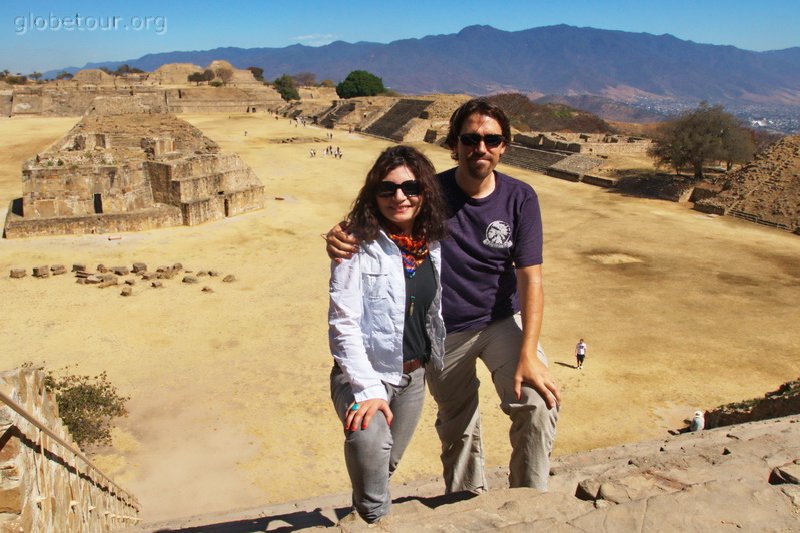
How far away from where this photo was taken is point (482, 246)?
3109 millimetres

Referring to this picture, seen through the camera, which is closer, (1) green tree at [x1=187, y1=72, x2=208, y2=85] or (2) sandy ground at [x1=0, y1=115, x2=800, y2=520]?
(2) sandy ground at [x1=0, y1=115, x2=800, y2=520]

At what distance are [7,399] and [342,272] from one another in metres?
1.63

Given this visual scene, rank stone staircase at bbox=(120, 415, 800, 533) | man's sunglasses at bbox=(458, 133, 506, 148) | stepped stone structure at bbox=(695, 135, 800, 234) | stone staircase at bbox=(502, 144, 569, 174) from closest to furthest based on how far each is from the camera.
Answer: stone staircase at bbox=(120, 415, 800, 533) → man's sunglasses at bbox=(458, 133, 506, 148) → stepped stone structure at bbox=(695, 135, 800, 234) → stone staircase at bbox=(502, 144, 569, 174)

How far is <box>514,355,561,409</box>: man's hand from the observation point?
9.25 ft

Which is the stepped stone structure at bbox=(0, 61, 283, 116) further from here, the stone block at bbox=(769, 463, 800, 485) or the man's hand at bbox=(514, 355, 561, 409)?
the stone block at bbox=(769, 463, 800, 485)

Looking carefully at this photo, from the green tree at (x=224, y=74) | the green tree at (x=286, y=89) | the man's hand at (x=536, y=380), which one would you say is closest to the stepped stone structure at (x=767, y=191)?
the man's hand at (x=536, y=380)

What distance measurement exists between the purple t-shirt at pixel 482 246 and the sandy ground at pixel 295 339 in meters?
4.31

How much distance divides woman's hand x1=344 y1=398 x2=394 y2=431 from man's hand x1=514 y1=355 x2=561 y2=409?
0.67 meters

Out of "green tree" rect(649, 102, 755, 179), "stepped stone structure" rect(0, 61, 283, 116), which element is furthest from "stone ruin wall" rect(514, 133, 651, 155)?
"stepped stone structure" rect(0, 61, 283, 116)

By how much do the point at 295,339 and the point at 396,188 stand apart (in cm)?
817

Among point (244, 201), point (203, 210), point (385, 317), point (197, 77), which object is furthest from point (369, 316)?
point (197, 77)

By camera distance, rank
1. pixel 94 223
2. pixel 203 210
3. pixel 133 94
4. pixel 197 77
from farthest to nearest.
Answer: pixel 197 77
pixel 133 94
pixel 203 210
pixel 94 223

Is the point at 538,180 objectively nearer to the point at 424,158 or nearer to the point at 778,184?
the point at 778,184

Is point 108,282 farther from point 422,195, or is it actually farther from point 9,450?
point 422,195
